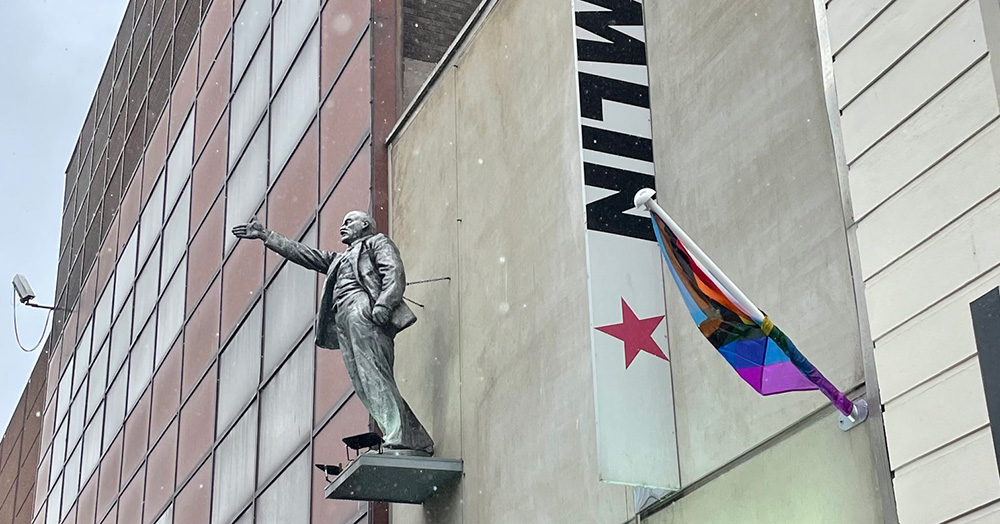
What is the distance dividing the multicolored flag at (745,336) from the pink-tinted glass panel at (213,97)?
15991 millimetres

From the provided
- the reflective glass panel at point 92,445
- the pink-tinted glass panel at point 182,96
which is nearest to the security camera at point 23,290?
the reflective glass panel at point 92,445

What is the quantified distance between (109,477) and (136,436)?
2078 millimetres

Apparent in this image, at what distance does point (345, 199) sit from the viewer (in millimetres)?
17312

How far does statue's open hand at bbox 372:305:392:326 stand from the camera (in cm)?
1366

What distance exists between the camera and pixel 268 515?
18141 mm

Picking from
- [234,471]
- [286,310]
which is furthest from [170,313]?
[286,310]

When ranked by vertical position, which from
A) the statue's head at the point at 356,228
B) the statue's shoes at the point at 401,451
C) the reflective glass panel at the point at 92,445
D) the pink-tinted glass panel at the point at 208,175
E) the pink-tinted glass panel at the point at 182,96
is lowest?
the statue's shoes at the point at 401,451

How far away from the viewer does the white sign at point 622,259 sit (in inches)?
377

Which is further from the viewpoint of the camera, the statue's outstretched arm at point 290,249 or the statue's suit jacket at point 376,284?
the statue's outstretched arm at point 290,249

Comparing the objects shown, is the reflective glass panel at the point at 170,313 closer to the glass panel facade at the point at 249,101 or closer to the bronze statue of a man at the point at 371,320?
the glass panel facade at the point at 249,101

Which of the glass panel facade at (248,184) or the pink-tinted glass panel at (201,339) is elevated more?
the glass panel facade at (248,184)

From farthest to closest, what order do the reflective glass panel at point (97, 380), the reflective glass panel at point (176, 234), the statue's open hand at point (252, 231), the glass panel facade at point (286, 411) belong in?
1. the reflective glass panel at point (97, 380)
2. the reflective glass panel at point (176, 234)
3. the glass panel facade at point (286, 411)
4. the statue's open hand at point (252, 231)

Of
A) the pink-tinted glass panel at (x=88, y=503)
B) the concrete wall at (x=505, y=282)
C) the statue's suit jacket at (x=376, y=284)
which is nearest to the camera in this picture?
the concrete wall at (x=505, y=282)

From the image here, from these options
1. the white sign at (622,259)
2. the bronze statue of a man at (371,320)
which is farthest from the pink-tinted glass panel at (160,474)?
the white sign at (622,259)
